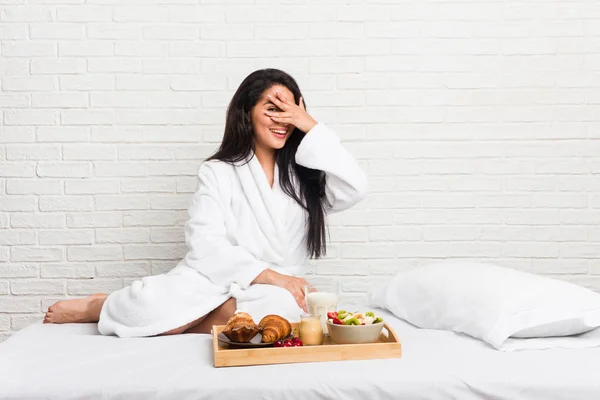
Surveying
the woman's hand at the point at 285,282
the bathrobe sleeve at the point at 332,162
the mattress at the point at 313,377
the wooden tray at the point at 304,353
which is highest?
the bathrobe sleeve at the point at 332,162

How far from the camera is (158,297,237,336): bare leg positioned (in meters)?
2.40

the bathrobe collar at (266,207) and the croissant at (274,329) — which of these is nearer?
the croissant at (274,329)

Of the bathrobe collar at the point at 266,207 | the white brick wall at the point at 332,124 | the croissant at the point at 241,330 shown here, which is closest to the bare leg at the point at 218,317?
the bathrobe collar at the point at 266,207

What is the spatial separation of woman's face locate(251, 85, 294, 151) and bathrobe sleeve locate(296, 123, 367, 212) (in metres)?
0.13

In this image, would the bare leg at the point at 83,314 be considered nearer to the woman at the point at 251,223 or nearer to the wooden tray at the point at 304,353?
the woman at the point at 251,223

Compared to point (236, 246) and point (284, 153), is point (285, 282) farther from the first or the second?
point (284, 153)

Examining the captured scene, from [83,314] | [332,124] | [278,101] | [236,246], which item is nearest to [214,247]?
[236,246]

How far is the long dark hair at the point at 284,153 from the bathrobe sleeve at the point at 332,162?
9 cm

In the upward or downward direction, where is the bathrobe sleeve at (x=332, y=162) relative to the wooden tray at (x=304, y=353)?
upward

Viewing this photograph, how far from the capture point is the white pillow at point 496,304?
200 cm

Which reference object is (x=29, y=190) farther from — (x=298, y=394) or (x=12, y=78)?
(x=298, y=394)

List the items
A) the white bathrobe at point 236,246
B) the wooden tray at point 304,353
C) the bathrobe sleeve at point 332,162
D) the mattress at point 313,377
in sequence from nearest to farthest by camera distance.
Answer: the mattress at point 313,377, the wooden tray at point 304,353, the white bathrobe at point 236,246, the bathrobe sleeve at point 332,162

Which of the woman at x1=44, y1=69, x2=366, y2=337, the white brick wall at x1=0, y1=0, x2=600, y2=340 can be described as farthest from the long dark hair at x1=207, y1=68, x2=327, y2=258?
the white brick wall at x1=0, y1=0, x2=600, y2=340

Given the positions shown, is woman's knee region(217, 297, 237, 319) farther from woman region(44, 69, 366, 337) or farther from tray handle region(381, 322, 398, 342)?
tray handle region(381, 322, 398, 342)
